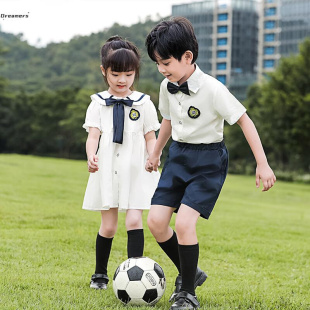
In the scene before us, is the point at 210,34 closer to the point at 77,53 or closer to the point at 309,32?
the point at 309,32

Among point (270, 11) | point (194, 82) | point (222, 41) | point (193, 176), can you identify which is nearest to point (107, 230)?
point (193, 176)

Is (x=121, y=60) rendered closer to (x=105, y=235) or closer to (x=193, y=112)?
(x=193, y=112)

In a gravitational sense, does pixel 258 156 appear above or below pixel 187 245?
above

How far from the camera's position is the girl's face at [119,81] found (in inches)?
169

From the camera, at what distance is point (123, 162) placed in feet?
13.9

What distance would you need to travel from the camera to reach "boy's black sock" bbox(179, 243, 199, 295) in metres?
3.73

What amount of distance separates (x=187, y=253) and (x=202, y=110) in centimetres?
92

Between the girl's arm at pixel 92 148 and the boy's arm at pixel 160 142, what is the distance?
398mm

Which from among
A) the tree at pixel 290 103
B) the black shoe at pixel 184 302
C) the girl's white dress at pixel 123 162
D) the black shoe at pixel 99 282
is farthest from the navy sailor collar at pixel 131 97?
the tree at pixel 290 103

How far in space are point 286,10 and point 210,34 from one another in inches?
451

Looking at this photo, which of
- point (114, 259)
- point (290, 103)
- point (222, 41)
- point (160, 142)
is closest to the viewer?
point (160, 142)

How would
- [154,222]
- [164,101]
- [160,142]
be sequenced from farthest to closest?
[160,142] < [164,101] < [154,222]

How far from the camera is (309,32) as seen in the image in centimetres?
8225

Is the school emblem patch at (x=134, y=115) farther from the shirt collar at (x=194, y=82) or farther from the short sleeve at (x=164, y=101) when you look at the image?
the shirt collar at (x=194, y=82)
